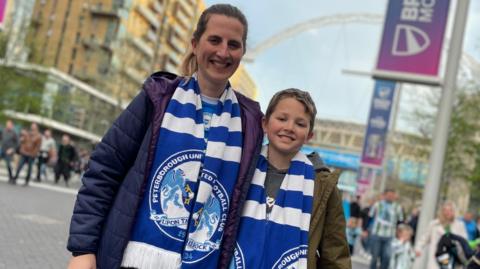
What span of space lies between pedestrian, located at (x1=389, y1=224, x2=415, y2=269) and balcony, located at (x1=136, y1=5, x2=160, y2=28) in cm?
6868

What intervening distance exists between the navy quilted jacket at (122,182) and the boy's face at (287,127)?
0.40ft

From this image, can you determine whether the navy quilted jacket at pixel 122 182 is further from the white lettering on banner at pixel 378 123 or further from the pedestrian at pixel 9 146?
the white lettering on banner at pixel 378 123

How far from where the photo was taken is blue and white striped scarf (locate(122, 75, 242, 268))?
228 cm

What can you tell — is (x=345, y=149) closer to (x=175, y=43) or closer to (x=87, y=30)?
(x=175, y=43)

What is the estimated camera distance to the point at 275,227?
242 centimetres

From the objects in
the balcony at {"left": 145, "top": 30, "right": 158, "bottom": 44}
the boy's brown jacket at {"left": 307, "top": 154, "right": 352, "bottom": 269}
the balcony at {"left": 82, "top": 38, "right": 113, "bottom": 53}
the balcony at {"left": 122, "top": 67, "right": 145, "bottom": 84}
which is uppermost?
the balcony at {"left": 145, "top": 30, "right": 158, "bottom": 44}

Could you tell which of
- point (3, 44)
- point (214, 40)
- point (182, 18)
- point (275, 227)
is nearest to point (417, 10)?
point (214, 40)

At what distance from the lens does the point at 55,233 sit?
9.48 metres

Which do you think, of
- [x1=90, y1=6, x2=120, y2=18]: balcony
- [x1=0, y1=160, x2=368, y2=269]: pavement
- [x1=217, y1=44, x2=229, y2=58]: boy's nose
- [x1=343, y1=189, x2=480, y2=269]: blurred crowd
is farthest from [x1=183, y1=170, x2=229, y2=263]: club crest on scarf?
[x1=90, y1=6, x2=120, y2=18]: balcony

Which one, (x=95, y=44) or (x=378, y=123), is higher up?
(x=95, y=44)

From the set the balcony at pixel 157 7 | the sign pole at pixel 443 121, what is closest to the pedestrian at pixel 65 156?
the sign pole at pixel 443 121

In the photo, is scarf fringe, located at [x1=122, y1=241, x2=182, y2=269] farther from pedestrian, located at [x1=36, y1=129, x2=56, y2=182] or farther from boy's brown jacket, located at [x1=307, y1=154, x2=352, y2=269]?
pedestrian, located at [x1=36, y1=129, x2=56, y2=182]

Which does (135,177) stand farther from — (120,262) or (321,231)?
(321,231)

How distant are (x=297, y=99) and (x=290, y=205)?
42 cm
